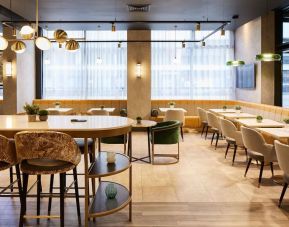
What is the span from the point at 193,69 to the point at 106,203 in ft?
30.3

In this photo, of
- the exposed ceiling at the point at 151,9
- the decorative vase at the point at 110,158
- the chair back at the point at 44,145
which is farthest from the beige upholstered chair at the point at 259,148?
the exposed ceiling at the point at 151,9

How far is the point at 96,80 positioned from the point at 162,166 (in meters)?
6.40

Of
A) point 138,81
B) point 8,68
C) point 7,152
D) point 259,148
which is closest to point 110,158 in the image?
point 7,152

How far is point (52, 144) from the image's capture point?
297 centimetres

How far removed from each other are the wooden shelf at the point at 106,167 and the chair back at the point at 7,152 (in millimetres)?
722

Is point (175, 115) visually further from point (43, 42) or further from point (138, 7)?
point (43, 42)

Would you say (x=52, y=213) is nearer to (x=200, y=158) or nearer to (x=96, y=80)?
(x=200, y=158)

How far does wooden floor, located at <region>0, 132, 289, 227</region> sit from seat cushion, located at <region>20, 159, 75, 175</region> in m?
0.82

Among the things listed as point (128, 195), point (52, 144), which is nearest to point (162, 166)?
point (128, 195)

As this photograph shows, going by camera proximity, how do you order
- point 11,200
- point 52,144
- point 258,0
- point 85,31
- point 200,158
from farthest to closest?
1. point 85,31
2. point 258,0
3. point 200,158
4. point 11,200
5. point 52,144

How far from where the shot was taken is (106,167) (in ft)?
11.6

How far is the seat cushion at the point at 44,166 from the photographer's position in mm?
3111

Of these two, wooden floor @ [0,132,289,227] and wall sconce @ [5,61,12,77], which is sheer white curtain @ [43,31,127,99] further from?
wooden floor @ [0,132,289,227]

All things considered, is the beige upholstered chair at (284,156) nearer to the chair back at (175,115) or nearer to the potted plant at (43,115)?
the potted plant at (43,115)
